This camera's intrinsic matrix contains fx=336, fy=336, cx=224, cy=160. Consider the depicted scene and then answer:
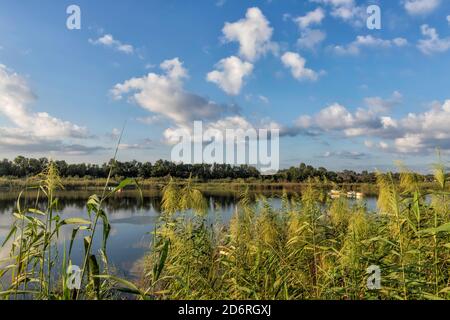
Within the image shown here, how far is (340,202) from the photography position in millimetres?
6488

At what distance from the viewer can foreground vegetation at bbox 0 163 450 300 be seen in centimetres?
252

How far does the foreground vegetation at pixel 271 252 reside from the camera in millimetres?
2521

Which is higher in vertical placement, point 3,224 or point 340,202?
point 340,202

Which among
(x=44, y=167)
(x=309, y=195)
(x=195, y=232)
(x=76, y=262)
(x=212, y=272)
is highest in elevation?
(x=44, y=167)

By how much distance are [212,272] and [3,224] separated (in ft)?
55.7

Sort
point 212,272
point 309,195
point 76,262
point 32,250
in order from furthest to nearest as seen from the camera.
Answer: point 76,262, point 309,195, point 212,272, point 32,250

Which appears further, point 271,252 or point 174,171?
point 174,171

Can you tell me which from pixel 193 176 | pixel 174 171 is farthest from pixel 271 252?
pixel 174 171

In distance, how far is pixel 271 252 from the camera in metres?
3.75

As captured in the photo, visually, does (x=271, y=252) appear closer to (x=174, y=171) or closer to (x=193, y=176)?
(x=193, y=176)

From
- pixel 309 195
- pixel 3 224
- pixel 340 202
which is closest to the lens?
pixel 309 195
